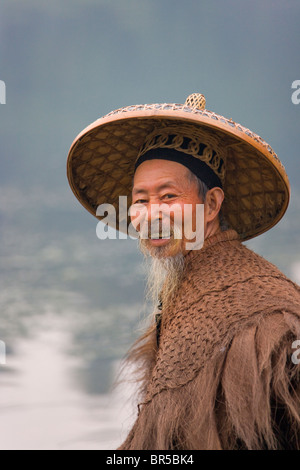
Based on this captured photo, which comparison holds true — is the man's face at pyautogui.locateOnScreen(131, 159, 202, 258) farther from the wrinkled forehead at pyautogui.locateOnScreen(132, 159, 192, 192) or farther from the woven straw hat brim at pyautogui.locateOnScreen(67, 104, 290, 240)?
the woven straw hat brim at pyautogui.locateOnScreen(67, 104, 290, 240)

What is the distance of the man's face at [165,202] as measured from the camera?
288 centimetres

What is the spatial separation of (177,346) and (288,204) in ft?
3.89

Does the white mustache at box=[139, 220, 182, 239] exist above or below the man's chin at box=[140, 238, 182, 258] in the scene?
above

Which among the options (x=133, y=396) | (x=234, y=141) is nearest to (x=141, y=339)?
(x=133, y=396)

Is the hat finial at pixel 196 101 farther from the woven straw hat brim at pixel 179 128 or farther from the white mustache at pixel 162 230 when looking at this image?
the white mustache at pixel 162 230

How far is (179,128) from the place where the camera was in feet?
9.78

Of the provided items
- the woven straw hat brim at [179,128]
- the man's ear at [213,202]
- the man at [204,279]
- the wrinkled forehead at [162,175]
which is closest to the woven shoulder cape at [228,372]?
the man at [204,279]

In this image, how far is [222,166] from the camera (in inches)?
122

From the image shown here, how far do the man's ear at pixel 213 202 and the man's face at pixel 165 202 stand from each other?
78 mm

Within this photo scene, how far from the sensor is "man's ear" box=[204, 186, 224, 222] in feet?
9.87

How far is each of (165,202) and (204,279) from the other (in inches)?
18.2

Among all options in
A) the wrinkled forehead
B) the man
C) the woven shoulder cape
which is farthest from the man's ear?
the woven shoulder cape

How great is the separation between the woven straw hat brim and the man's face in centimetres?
26

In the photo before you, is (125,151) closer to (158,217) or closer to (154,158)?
(154,158)
